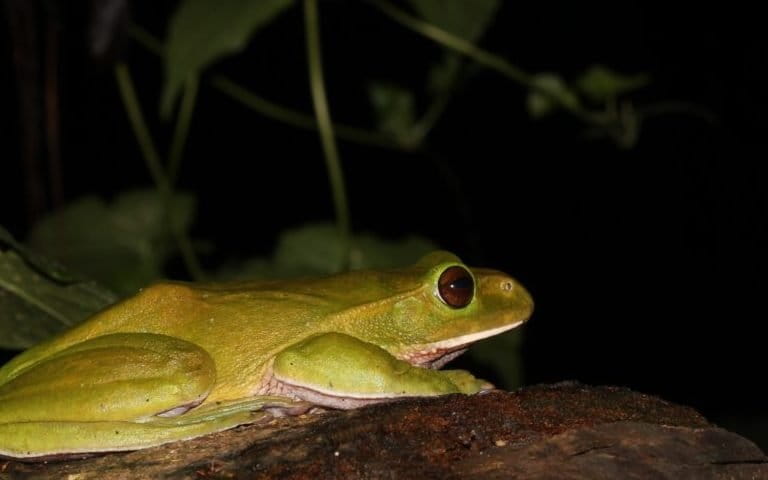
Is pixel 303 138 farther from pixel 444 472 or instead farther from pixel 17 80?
pixel 444 472

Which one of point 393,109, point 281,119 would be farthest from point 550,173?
point 281,119

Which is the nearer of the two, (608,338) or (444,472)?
(444,472)

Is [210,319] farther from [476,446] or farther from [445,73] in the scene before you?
[445,73]

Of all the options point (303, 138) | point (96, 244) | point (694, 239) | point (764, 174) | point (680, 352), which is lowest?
point (680, 352)

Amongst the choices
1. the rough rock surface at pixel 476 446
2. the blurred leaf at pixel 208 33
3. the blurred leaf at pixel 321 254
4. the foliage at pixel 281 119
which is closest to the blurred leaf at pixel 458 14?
the foliage at pixel 281 119

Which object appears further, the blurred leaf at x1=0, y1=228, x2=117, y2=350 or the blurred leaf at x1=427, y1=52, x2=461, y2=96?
the blurred leaf at x1=427, y1=52, x2=461, y2=96

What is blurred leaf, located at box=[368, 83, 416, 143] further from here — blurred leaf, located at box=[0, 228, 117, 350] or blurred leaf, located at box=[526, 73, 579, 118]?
blurred leaf, located at box=[0, 228, 117, 350]

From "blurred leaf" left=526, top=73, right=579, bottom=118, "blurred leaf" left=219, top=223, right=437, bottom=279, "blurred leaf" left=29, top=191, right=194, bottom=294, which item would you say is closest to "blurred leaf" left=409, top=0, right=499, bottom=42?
"blurred leaf" left=526, top=73, right=579, bottom=118

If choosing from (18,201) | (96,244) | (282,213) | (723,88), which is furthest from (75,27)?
(723,88)
